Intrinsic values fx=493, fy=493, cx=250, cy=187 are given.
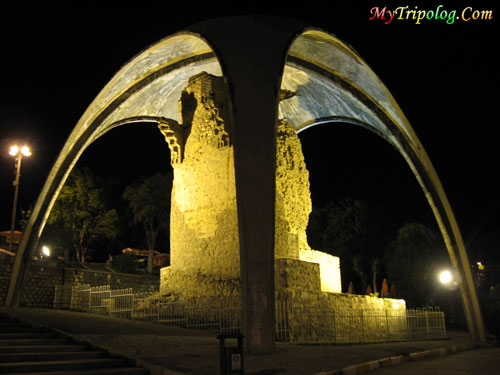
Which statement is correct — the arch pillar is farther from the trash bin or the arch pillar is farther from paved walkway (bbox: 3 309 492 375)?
the trash bin

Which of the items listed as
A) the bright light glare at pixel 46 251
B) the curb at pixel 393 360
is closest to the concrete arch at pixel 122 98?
the curb at pixel 393 360

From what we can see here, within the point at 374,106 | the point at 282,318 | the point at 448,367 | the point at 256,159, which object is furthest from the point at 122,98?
the point at 448,367

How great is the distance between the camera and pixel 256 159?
8.86m

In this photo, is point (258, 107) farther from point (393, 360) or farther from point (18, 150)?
point (18, 150)

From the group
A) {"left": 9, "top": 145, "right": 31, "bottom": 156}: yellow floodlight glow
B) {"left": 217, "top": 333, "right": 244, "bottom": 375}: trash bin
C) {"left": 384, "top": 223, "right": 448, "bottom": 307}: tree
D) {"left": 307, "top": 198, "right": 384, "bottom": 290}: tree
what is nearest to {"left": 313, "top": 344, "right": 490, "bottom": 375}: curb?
{"left": 217, "top": 333, "right": 244, "bottom": 375}: trash bin

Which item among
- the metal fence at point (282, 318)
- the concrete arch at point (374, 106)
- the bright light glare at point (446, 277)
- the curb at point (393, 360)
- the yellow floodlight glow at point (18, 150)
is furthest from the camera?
the yellow floodlight glow at point (18, 150)

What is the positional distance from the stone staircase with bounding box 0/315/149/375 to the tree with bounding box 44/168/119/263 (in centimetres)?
2196

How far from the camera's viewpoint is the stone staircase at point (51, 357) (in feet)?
22.2

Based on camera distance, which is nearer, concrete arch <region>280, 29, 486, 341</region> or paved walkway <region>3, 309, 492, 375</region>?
paved walkway <region>3, 309, 492, 375</region>

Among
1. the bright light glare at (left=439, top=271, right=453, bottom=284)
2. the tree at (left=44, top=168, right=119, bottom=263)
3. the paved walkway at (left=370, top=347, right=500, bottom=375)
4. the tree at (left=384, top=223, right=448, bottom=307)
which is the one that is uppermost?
the tree at (left=44, top=168, right=119, bottom=263)

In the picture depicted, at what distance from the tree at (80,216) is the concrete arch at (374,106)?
1794cm

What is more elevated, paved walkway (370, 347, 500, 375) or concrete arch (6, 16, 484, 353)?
concrete arch (6, 16, 484, 353)

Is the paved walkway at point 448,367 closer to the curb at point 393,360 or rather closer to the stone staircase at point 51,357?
the curb at point 393,360

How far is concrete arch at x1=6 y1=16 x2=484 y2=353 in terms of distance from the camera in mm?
8539
